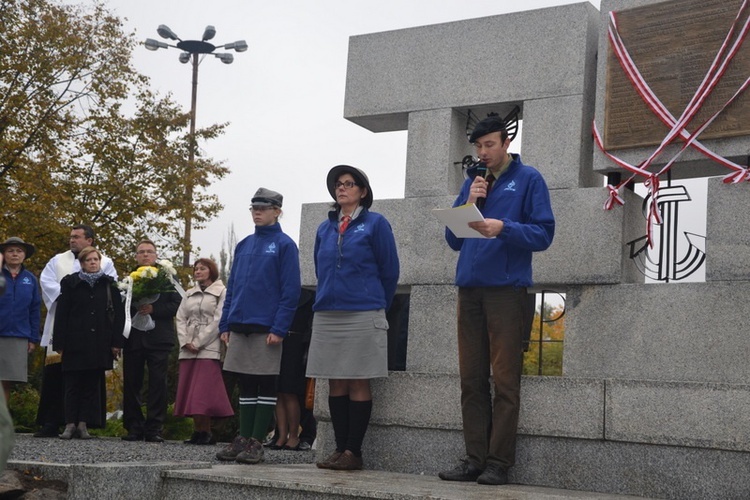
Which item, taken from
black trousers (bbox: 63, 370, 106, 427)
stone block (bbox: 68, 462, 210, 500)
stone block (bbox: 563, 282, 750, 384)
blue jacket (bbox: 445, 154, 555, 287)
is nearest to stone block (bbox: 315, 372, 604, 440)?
blue jacket (bbox: 445, 154, 555, 287)

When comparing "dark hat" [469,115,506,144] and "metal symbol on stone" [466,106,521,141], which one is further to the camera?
"metal symbol on stone" [466,106,521,141]

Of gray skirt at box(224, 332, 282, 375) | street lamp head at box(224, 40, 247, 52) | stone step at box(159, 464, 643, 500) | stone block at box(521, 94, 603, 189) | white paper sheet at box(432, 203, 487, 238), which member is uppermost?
street lamp head at box(224, 40, 247, 52)

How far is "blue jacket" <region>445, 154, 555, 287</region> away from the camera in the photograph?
6035 mm

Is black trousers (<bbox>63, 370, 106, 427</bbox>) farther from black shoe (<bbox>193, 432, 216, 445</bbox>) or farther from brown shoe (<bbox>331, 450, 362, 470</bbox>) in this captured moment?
brown shoe (<bbox>331, 450, 362, 470</bbox>)

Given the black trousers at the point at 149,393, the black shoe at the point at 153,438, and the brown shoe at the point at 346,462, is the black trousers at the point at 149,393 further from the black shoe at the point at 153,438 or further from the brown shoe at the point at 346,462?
the brown shoe at the point at 346,462

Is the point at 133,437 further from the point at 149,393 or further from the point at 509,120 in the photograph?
the point at 509,120

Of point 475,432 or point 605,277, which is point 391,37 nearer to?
point 605,277

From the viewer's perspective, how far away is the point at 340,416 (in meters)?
6.68

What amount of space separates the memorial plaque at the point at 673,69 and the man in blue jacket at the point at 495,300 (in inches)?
54.6

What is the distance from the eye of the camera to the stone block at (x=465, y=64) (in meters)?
7.60

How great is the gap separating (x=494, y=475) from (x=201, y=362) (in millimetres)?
4262

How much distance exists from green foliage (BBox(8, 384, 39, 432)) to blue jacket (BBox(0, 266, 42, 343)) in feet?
8.95

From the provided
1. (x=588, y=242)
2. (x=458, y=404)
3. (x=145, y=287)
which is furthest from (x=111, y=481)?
(x=145, y=287)

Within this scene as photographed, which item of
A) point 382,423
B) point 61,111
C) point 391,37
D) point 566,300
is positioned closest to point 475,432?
point 382,423
